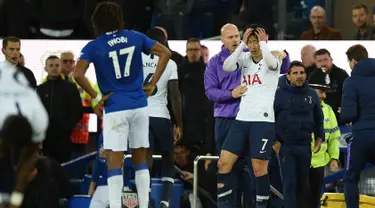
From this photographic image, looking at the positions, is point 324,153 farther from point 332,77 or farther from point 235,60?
point 235,60

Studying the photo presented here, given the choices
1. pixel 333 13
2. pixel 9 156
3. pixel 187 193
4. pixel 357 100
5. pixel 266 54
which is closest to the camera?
pixel 9 156

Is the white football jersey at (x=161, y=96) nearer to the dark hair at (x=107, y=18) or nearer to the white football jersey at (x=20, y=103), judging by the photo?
the dark hair at (x=107, y=18)

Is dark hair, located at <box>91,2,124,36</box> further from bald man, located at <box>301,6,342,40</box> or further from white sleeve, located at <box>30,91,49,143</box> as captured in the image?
bald man, located at <box>301,6,342,40</box>

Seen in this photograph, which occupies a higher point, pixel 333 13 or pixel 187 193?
pixel 333 13

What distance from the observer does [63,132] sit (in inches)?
623

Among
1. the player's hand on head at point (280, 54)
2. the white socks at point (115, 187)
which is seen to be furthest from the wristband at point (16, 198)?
the player's hand on head at point (280, 54)

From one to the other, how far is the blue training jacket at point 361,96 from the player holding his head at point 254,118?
3.61 feet

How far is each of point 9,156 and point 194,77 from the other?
5956mm

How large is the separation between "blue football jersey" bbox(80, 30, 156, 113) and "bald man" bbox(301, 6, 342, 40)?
5.67 meters

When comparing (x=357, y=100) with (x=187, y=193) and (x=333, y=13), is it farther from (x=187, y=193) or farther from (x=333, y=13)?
(x=333, y=13)

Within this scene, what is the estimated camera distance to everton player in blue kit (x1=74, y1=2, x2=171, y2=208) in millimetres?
11461

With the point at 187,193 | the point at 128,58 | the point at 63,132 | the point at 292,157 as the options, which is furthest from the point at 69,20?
the point at 128,58

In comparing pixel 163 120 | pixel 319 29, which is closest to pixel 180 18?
pixel 319 29

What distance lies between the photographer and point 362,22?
16.5 meters
